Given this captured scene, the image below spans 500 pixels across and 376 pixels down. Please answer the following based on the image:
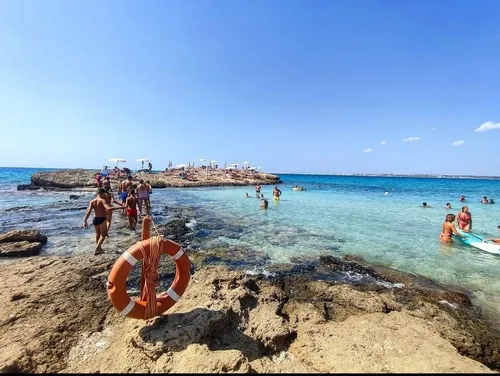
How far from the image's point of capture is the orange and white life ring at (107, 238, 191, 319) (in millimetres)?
3025

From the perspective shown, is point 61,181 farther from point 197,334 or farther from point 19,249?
point 197,334

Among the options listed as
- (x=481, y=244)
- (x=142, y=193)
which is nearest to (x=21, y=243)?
(x=142, y=193)

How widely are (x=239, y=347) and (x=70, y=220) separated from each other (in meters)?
10.9

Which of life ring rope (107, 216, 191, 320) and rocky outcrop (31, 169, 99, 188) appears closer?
life ring rope (107, 216, 191, 320)

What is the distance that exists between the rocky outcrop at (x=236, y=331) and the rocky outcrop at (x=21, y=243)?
1.88 meters

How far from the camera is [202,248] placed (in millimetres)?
7645

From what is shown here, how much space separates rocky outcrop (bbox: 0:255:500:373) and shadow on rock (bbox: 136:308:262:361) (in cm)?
1

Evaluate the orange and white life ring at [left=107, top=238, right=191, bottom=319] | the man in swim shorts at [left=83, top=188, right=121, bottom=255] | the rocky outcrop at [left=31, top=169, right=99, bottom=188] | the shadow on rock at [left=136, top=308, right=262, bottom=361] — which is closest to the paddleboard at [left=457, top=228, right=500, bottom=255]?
the shadow on rock at [left=136, top=308, right=262, bottom=361]

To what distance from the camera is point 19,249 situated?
6.46 meters

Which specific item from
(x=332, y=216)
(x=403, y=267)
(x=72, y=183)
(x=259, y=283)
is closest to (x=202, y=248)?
(x=259, y=283)

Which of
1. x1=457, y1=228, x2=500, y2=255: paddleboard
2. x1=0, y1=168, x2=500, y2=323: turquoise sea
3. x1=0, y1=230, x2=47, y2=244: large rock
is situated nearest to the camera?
x1=0, y1=168, x2=500, y2=323: turquoise sea

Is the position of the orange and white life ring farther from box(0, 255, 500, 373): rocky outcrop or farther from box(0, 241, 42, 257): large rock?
box(0, 241, 42, 257): large rock

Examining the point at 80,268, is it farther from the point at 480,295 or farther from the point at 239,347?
the point at 480,295

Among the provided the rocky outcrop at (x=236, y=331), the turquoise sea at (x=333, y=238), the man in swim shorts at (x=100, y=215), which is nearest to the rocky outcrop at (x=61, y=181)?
the turquoise sea at (x=333, y=238)
